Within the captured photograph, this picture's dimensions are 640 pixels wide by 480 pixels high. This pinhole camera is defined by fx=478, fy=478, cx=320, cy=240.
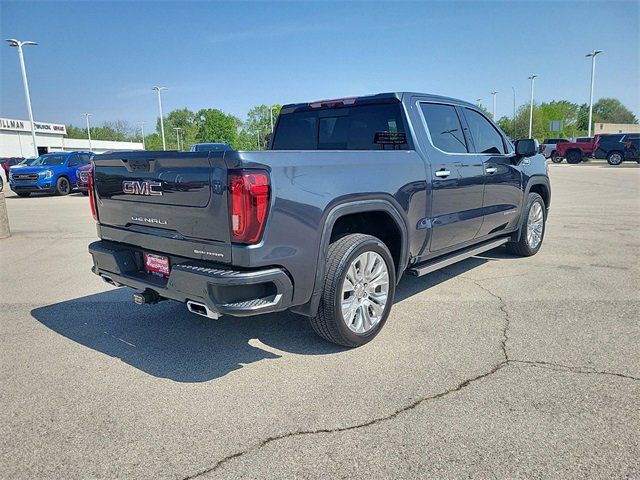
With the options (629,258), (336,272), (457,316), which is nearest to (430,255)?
(457,316)

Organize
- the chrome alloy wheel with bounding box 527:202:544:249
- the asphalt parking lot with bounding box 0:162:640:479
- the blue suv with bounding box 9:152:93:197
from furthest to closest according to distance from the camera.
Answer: the blue suv with bounding box 9:152:93:197 < the chrome alloy wheel with bounding box 527:202:544:249 < the asphalt parking lot with bounding box 0:162:640:479

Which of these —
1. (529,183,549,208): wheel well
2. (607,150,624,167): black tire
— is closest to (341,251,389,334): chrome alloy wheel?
(529,183,549,208): wheel well

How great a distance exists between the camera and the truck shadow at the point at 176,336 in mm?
3570

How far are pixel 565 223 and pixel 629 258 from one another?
10.6 ft

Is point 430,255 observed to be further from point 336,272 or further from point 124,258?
point 124,258

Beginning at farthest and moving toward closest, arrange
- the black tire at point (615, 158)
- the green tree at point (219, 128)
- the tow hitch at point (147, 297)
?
the green tree at point (219, 128) < the black tire at point (615, 158) < the tow hitch at point (147, 297)

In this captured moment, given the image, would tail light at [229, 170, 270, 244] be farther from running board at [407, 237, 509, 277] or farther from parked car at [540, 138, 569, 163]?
parked car at [540, 138, 569, 163]

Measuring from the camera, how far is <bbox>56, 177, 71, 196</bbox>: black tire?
18.7 metres

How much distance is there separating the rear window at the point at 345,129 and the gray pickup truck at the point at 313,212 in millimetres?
13

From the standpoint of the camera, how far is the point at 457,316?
14.6ft

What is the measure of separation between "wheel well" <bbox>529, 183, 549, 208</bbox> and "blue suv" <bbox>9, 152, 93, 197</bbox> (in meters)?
16.8

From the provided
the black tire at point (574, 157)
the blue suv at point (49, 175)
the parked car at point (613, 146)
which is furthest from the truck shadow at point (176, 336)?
the black tire at point (574, 157)

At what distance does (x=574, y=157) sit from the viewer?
116ft

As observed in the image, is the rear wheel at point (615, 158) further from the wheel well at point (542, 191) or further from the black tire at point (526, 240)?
the black tire at point (526, 240)
